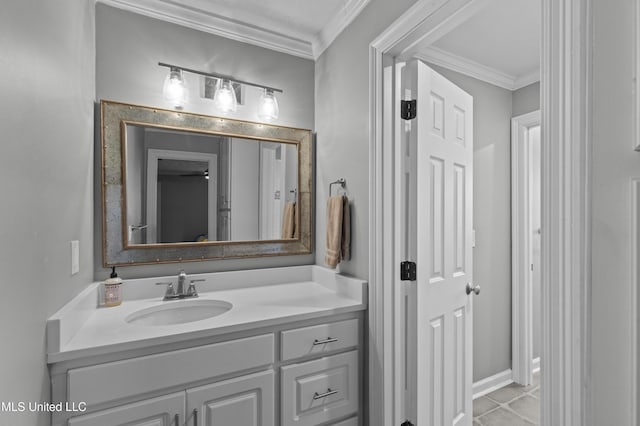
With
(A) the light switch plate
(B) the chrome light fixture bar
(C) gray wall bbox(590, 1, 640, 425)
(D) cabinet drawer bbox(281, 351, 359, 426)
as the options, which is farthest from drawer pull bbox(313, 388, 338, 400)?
(B) the chrome light fixture bar

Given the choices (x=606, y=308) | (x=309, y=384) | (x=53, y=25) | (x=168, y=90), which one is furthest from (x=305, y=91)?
(x=606, y=308)

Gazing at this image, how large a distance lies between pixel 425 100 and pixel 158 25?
1.52 m

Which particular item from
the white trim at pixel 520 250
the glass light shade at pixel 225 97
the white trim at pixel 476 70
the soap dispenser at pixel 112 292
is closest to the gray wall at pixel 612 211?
the white trim at pixel 476 70

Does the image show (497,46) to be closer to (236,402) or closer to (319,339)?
(319,339)

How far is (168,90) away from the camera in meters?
1.69

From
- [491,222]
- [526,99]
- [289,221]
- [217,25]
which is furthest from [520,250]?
[217,25]

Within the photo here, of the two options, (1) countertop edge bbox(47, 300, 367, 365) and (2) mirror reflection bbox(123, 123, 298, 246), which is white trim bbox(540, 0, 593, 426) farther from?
(2) mirror reflection bbox(123, 123, 298, 246)

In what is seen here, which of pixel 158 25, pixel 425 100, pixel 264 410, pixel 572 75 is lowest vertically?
pixel 264 410

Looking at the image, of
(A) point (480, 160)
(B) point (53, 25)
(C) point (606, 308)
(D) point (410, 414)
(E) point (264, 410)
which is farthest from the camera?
A: (A) point (480, 160)

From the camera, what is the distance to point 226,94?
5.99 ft

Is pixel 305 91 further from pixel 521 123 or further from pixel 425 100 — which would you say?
pixel 521 123

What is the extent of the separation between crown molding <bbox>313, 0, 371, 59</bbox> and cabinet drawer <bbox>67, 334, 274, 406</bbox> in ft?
5.63

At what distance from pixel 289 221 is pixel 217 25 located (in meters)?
1.27

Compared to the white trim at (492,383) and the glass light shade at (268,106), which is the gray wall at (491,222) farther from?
the glass light shade at (268,106)
